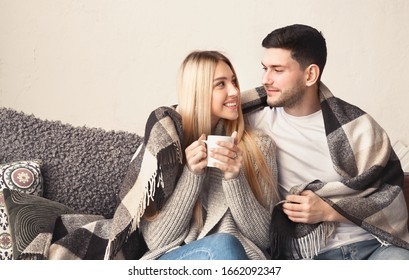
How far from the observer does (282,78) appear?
1222 millimetres

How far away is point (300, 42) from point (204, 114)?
0.86ft

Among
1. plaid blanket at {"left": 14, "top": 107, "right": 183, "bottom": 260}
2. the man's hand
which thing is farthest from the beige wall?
the man's hand

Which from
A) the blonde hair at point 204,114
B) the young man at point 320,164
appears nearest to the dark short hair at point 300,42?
the young man at point 320,164

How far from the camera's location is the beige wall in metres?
1.26

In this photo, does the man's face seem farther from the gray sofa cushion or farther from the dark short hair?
the gray sofa cushion

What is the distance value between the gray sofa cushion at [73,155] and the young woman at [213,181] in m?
0.15

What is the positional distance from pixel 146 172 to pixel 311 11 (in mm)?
517

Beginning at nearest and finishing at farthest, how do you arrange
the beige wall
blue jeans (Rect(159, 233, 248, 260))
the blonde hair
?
blue jeans (Rect(159, 233, 248, 260)) < the blonde hair < the beige wall

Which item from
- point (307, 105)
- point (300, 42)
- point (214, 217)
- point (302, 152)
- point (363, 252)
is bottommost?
point (363, 252)

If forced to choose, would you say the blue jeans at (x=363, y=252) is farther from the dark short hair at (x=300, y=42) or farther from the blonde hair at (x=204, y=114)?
the dark short hair at (x=300, y=42)

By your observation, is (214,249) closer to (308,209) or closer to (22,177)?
(308,209)

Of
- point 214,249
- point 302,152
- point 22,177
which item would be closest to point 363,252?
point 302,152

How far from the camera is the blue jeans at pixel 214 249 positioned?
1.06 metres

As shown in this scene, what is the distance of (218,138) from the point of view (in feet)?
3.51
